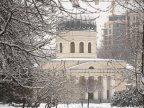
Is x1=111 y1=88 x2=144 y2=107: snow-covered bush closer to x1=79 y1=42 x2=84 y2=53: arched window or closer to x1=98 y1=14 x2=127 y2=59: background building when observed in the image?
x1=98 y1=14 x2=127 y2=59: background building

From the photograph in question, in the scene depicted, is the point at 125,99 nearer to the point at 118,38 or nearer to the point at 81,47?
the point at 81,47

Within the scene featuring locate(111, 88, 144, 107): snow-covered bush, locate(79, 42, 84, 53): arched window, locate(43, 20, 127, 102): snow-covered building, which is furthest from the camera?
locate(79, 42, 84, 53): arched window

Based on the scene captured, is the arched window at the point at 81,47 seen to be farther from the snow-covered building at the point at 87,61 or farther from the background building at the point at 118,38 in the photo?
the background building at the point at 118,38

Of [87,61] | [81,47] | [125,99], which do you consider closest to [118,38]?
[125,99]

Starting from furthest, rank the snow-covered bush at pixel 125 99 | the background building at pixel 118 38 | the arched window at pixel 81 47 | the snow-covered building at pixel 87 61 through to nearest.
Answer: the arched window at pixel 81 47
the snow-covered building at pixel 87 61
the snow-covered bush at pixel 125 99
the background building at pixel 118 38

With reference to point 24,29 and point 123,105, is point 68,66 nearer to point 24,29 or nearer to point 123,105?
point 123,105

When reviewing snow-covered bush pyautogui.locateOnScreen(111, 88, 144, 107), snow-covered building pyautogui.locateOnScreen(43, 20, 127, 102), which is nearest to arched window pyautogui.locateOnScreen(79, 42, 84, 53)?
snow-covered building pyautogui.locateOnScreen(43, 20, 127, 102)

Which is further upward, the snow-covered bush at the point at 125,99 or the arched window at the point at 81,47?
the arched window at the point at 81,47

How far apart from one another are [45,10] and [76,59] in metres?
53.6

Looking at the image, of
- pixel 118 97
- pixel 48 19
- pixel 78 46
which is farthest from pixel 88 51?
pixel 48 19

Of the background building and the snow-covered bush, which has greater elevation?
the background building

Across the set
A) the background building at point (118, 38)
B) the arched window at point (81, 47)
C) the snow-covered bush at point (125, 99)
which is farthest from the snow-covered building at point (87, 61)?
the background building at point (118, 38)

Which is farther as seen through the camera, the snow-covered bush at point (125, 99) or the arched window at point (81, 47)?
the arched window at point (81, 47)

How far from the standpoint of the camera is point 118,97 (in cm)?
3831
